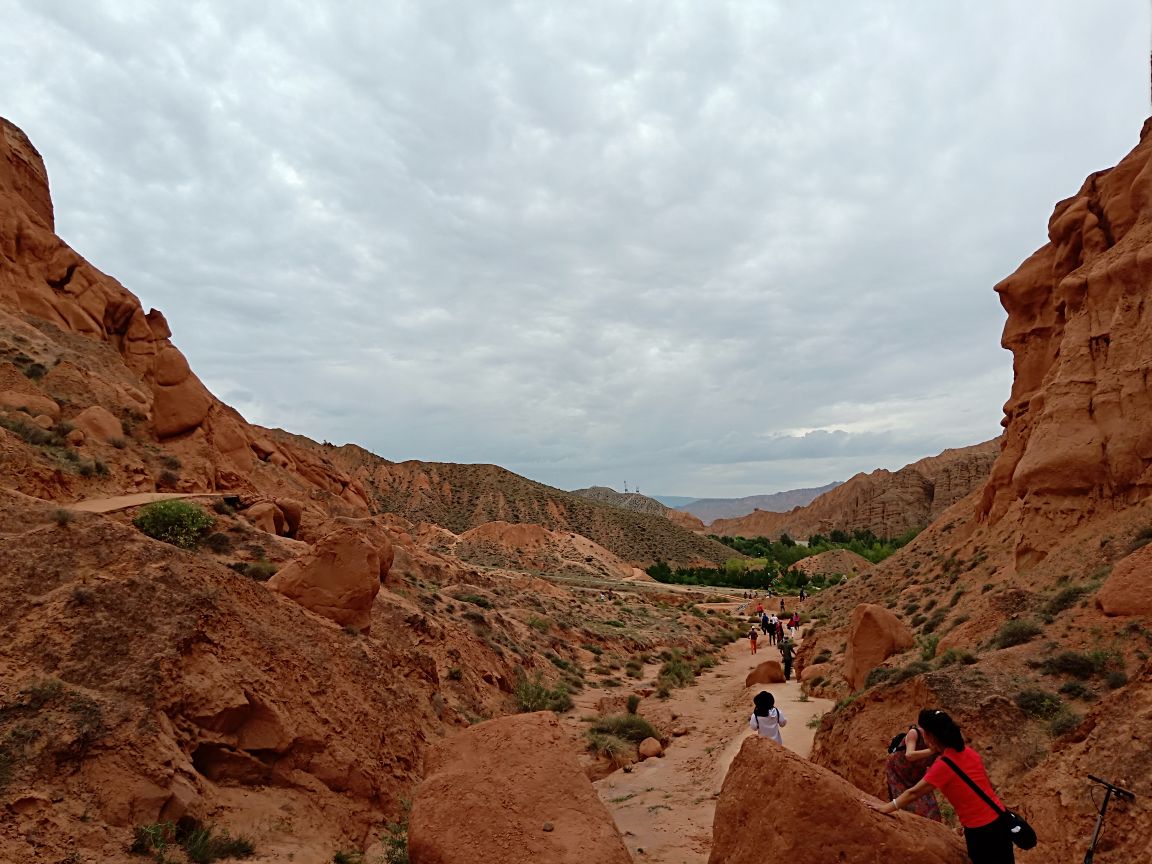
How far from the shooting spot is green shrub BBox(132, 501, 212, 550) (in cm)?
1266

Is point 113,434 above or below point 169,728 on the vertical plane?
above

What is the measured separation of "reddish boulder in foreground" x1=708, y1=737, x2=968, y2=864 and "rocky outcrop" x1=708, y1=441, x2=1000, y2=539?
3451 inches

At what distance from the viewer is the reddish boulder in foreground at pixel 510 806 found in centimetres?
618

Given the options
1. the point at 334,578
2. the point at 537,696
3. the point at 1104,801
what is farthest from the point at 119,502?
the point at 1104,801

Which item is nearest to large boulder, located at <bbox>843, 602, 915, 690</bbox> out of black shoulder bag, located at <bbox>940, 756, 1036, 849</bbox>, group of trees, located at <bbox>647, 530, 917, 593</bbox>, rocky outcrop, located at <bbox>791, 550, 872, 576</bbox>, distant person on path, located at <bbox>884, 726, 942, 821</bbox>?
distant person on path, located at <bbox>884, 726, 942, 821</bbox>

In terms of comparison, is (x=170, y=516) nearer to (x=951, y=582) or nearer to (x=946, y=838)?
(x=946, y=838)

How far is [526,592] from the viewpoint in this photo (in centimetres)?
3400

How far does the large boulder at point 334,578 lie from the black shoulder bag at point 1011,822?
9841 mm

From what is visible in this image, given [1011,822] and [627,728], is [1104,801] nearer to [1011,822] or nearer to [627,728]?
[1011,822]

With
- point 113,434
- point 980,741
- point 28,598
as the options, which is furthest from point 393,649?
point 113,434

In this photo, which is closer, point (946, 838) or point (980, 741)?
point (946, 838)

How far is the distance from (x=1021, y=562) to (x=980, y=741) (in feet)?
36.0

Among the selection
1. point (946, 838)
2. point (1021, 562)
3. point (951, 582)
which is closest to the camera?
point (946, 838)

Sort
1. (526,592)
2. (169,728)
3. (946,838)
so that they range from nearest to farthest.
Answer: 1. (946,838)
2. (169,728)
3. (526,592)
